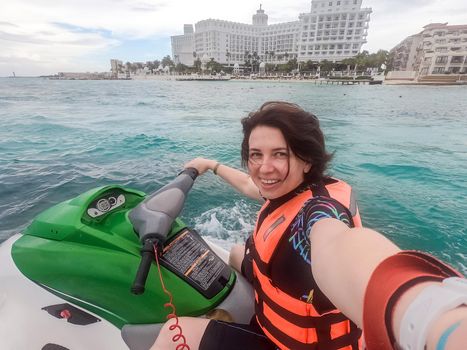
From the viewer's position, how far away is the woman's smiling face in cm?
142

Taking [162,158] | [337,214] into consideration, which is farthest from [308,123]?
[162,158]

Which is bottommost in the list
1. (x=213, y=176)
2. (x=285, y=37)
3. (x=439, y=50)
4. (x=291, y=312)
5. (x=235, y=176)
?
(x=213, y=176)

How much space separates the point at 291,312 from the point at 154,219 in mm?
861

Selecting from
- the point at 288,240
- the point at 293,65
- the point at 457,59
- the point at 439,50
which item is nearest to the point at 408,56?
the point at 439,50

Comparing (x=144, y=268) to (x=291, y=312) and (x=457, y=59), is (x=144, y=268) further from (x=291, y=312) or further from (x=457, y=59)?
(x=457, y=59)

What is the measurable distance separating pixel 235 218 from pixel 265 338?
294cm

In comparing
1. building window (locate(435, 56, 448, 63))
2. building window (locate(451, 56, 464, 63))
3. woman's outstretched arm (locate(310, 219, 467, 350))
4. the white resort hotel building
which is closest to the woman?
woman's outstretched arm (locate(310, 219, 467, 350))

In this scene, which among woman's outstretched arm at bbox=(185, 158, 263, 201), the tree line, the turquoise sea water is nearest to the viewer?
woman's outstretched arm at bbox=(185, 158, 263, 201)

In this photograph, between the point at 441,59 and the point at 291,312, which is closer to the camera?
the point at 291,312

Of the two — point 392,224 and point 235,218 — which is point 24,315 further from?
point 392,224

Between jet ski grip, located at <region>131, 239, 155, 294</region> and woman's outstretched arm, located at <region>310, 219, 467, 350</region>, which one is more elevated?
woman's outstretched arm, located at <region>310, 219, 467, 350</region>

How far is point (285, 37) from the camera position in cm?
12550

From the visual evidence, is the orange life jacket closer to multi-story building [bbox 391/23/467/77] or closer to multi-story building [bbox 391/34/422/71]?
multi-story building [bbox 391/23/467/77]

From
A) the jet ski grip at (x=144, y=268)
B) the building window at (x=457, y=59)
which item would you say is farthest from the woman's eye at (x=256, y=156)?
the building window at (x=457, y=59)
